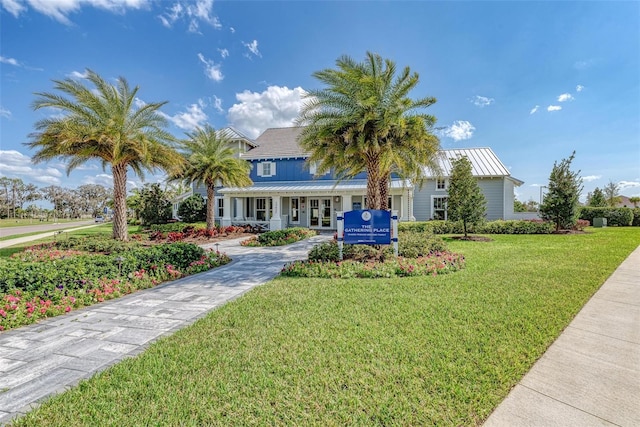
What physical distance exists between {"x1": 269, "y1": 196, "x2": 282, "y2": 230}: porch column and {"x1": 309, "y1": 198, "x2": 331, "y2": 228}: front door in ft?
8.64

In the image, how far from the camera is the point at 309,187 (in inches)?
872

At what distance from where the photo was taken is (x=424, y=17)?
455 inches

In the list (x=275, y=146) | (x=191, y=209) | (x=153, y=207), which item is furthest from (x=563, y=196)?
(x=153, y=207)

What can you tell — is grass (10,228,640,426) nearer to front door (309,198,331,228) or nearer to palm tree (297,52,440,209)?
palm tree (297,52,440,209)

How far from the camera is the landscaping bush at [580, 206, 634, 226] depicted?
79.4ft

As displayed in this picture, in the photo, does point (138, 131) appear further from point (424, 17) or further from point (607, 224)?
point (607, 224)

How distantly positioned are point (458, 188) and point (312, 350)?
14.1 metres

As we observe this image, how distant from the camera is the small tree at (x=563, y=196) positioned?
16.9 m

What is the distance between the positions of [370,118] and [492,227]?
13289mm

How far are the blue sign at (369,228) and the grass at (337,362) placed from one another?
2991 mm

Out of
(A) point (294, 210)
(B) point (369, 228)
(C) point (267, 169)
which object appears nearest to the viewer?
(B) point (369, 228)

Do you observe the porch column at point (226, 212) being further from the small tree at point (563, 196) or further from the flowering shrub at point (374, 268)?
the small tree at point (563, 196)

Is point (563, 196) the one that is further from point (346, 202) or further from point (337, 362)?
point (337, 362)

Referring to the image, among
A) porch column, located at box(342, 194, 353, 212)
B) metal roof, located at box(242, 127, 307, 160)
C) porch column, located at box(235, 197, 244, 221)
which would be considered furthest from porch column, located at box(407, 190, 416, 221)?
porch column, located at box(235, 197, 244, 221)
